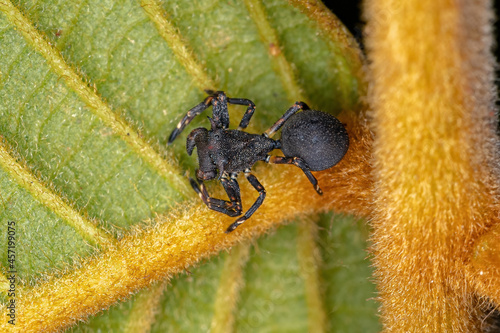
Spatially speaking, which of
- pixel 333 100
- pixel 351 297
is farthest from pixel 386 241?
pixel 333 100

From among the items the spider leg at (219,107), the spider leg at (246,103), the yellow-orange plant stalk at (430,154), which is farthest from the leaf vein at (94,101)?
the yellow-orange plant stalk at (430,154)

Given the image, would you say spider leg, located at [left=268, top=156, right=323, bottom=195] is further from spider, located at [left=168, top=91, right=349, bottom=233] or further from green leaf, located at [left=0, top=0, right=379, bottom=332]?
green leaf, located at [left=0, top=0, right=379, bottom=332]

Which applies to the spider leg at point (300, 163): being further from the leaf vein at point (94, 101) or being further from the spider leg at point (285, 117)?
the leaf vein at point (94, 101)

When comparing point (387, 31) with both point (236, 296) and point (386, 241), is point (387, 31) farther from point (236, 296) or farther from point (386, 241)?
point (236, 296)

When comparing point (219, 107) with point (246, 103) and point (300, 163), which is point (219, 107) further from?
point (300, 163)

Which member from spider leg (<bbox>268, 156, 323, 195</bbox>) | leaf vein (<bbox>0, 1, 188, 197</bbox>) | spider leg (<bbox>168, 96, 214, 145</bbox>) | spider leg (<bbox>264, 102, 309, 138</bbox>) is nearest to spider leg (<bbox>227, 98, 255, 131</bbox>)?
spider leg (<bbox>168, 96, 214, 145</bbox>)
